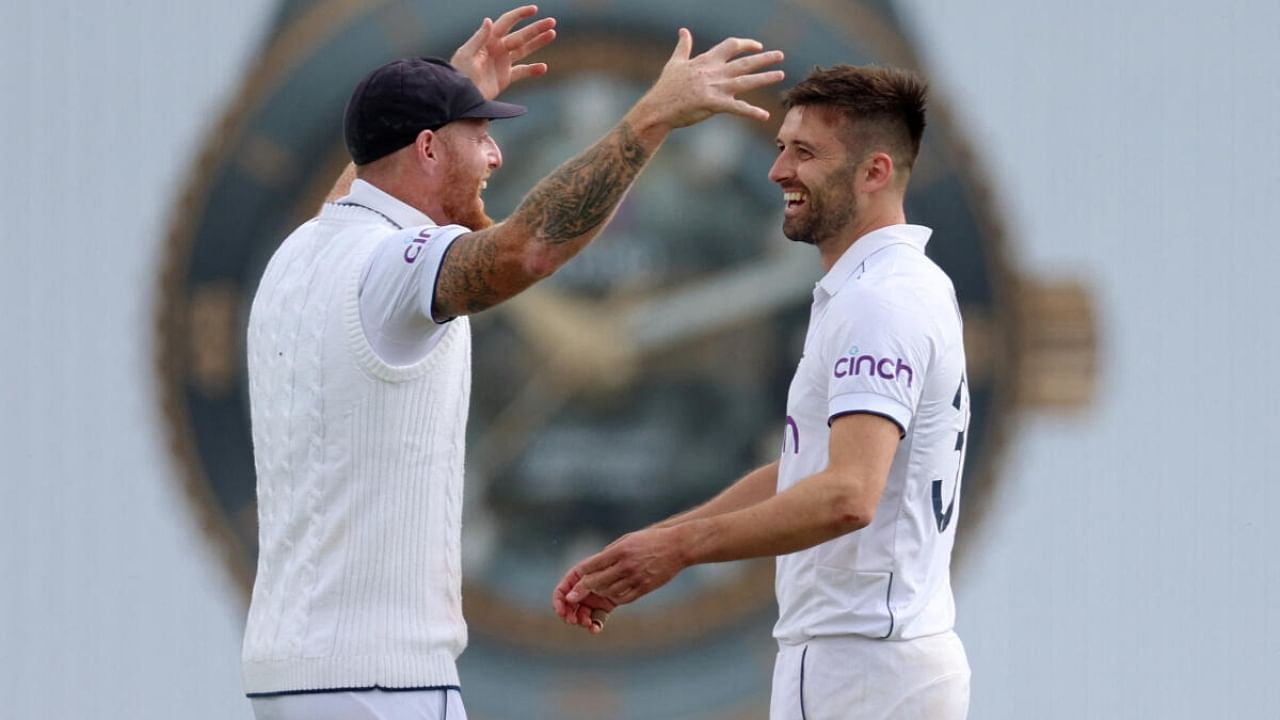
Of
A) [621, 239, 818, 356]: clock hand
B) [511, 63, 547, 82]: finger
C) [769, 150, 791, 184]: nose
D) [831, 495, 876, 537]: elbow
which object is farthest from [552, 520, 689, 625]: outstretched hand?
[621, 239, 818, 356]: clock hand

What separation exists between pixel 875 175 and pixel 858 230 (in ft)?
0.27

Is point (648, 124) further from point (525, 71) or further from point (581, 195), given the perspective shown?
point (525, 71)

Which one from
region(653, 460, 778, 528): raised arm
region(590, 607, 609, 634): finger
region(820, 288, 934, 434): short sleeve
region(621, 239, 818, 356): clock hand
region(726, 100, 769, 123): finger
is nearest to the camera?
region(726, 100, 769, 123): finger

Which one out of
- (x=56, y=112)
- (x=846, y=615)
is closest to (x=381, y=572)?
(x=846, y=615)

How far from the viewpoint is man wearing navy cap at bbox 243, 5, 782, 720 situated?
10.9 ft

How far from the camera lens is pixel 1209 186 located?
579 cm

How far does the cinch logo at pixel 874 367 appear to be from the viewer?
3361 millimetres

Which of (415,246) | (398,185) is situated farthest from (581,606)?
(398,185)

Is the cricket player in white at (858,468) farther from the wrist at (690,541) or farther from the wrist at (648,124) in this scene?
the wrist at (648,124)

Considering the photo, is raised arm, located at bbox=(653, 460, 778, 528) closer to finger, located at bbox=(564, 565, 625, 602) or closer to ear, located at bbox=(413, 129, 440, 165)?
finger, located at bbox=(564, 565, 625, 602)

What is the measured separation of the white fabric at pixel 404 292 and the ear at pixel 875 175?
0.59 metres

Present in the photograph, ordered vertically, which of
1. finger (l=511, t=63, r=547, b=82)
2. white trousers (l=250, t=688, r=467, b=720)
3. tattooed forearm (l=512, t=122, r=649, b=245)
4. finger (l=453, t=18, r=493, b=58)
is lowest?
white trousers (l=250, t=688, r=467, b=720)

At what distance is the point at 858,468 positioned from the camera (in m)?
3.29

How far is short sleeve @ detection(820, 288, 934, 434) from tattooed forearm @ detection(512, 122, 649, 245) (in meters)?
0.37
